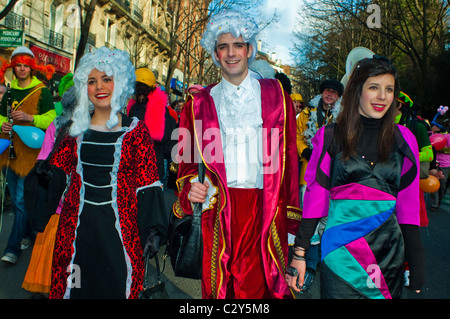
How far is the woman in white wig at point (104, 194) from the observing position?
2693mm

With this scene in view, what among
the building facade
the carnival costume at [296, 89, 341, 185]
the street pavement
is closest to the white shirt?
the street pavement

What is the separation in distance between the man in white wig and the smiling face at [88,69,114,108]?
0.56 meters

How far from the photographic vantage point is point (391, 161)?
2.35 m

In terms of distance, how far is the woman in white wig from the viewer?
2693mm

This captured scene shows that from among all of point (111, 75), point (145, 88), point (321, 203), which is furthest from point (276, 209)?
point (145, 88)

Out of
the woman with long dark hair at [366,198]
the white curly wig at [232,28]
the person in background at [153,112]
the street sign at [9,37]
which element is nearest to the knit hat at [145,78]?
the person in background at [153,112]

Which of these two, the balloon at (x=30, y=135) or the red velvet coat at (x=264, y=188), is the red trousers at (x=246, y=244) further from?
the balloon at (x=30, y=135)

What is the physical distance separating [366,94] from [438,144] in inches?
259

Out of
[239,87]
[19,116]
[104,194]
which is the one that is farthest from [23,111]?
[239,87]

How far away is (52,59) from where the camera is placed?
22141 mm

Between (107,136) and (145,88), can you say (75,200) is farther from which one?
(145,88)

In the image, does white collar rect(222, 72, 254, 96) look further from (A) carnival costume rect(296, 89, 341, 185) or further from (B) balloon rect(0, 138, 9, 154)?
(B) balloon rect(0, 138, 9, 154)

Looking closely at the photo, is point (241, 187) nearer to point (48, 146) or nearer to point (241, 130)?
point (241, 130)

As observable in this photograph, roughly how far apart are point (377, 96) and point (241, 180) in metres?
0.92
